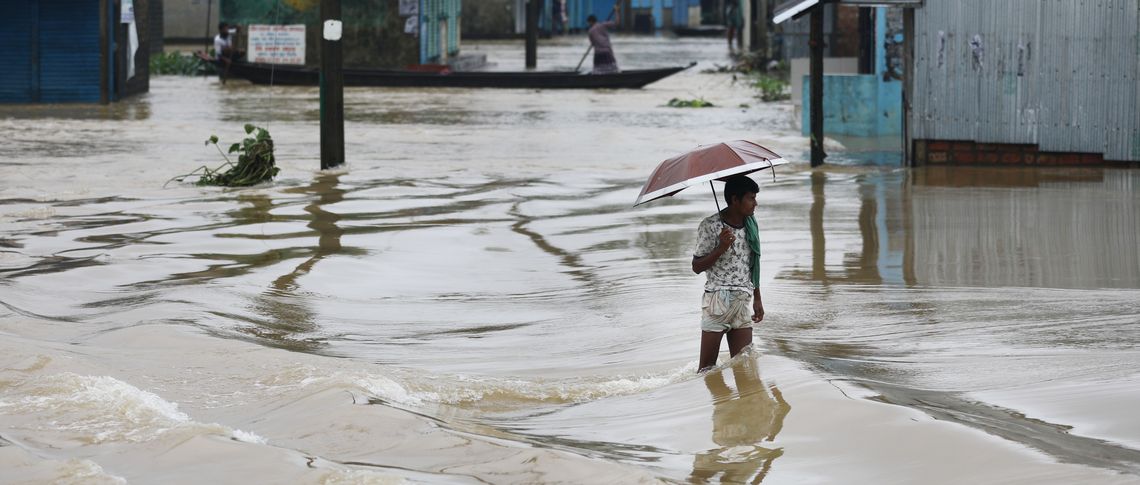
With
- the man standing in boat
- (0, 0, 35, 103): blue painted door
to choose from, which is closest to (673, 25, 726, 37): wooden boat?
the man standing in boat

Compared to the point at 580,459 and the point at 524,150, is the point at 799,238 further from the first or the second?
the point at 524,150

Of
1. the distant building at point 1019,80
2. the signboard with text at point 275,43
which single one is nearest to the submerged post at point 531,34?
the signboard with text at point 275,43

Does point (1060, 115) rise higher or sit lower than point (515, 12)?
lower

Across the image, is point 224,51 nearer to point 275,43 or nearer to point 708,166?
point 275,43

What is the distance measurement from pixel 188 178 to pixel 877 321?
9.78 metres

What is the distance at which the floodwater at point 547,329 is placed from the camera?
537 centimetres

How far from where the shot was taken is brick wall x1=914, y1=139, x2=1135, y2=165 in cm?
1571

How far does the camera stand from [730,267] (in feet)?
21.8

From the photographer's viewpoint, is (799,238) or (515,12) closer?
(799,238)

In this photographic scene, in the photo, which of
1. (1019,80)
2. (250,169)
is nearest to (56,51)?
(250,169)

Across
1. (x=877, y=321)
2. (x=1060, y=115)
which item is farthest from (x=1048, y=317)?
(x=1060, y=115)

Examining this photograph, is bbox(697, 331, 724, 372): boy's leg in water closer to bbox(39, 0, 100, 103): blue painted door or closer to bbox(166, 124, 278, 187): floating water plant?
bbox(166, 124, 278, 187): floating water plant

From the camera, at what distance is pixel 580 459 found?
207 inches

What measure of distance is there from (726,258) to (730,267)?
0.05 m
